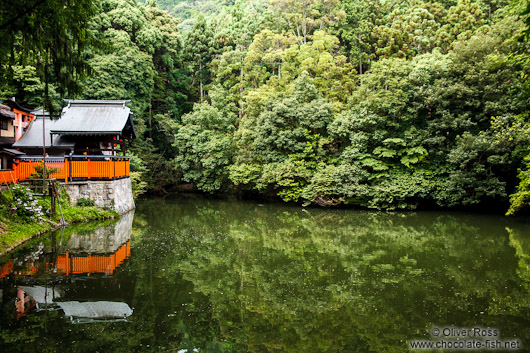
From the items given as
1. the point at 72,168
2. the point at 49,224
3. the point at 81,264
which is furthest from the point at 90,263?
the point at 72,168

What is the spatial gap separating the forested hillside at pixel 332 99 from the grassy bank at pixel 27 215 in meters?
8.14

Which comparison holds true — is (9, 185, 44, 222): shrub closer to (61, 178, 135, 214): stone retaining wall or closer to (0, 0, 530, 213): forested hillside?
(61, 178, 135, 214): stone retaining wall

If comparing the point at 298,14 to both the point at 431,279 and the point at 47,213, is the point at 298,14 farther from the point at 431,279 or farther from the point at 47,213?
the point at 431,279

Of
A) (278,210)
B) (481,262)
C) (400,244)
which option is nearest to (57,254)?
(400,244)

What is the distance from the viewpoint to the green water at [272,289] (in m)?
5.48

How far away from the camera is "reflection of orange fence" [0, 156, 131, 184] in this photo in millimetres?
14984

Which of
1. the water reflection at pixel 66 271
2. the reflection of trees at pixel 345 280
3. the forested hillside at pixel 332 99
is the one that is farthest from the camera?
the forested hillside at pixel 332 99

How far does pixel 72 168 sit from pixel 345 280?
1316 cm

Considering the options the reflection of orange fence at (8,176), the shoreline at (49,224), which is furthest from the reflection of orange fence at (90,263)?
the reflection of orange fence at (8,176)

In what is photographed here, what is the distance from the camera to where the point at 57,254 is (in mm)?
9859

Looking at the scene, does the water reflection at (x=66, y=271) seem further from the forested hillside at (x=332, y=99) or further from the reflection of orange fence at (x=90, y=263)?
the forested hillside at (x=332, y=99)

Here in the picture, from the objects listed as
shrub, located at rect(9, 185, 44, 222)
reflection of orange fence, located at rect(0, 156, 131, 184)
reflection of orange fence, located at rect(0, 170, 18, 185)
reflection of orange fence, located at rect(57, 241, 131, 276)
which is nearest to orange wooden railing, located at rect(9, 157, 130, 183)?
reflection of orange fence, located at rect(0, 156, 131, 184)

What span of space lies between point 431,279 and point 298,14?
102ft

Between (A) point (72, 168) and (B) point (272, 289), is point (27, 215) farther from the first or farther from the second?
(B) point (272, 289)
